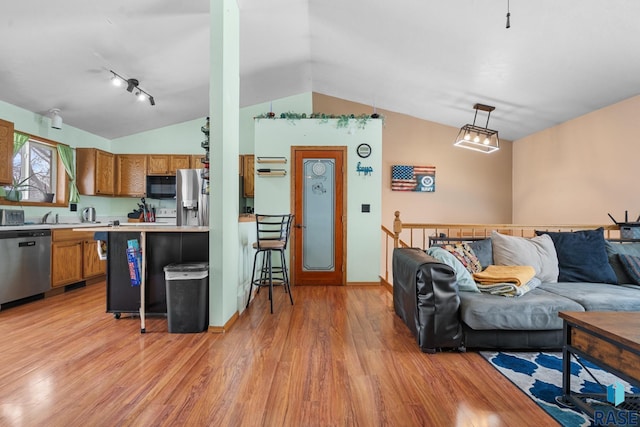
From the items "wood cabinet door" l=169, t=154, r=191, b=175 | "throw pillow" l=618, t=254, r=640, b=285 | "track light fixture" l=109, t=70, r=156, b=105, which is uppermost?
"track light fixture" l=109, t=70, r=156, b=105

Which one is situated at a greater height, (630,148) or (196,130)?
(196,130)

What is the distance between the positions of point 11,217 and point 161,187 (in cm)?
213

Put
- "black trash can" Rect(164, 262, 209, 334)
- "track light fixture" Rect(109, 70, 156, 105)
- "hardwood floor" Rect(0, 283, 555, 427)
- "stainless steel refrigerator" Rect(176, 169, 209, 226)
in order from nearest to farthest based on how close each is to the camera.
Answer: "hardwood floor" Rect(0, 283, 555, 427) < "black trash can" Rect(164, 262, 209, 334) < "track light fixture" Rect(109, 70, 156, 105) < "stainless steel refrigerator" Rect(176, 169, 209, 226)

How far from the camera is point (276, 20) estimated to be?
3779 mm

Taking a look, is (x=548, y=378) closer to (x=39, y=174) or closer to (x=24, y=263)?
(x=24, y=263)

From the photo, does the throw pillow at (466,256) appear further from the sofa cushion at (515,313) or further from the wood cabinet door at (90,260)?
the wood cabinet door at (90,260)

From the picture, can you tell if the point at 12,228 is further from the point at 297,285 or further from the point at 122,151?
the point at 297,285

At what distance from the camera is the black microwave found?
5629 mm

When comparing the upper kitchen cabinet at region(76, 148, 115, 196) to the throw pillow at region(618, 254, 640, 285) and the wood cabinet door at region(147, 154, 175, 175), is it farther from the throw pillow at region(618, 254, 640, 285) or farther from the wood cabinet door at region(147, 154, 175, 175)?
the throw pillow at region(618, 254, 640, 285)

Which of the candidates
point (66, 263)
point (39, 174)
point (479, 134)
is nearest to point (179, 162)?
point (39, 174)

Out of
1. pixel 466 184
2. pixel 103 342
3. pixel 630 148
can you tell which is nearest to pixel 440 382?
pixel 103 342

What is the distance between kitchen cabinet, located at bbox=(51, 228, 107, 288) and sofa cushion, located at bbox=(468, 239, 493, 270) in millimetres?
4482

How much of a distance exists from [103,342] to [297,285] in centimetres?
266

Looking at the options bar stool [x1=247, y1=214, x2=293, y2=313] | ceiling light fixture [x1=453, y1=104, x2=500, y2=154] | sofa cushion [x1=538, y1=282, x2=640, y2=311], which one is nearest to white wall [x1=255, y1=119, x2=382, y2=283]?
bar stool [x1=247, y1=214, x2=293, y2=313]
